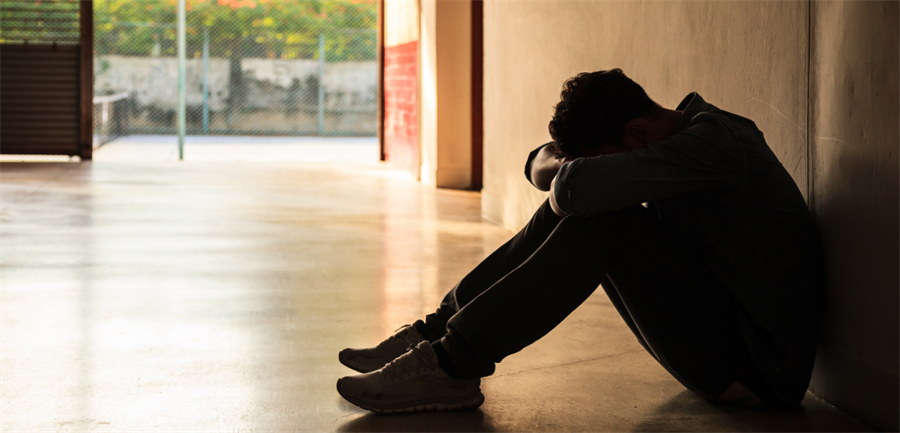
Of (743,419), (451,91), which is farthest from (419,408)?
(451,91)

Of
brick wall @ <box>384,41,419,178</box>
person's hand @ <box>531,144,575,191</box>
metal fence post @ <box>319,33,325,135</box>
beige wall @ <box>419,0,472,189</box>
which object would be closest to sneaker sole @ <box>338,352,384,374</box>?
person's hand @ <box>531,144,575,191</box>

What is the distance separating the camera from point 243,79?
15336 mm

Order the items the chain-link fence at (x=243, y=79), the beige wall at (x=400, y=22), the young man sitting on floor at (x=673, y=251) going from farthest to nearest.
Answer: the chain-link fence at (x=243, y=79) → the beige wall at (x=400, y=22) → the young man sitting on floor at (x=673, y=251)

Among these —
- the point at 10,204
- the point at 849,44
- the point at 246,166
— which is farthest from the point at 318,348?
the point at 246,166

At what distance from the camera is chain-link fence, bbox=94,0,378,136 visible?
48.4ft

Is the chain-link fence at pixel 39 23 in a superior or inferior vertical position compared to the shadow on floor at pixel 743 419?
superior

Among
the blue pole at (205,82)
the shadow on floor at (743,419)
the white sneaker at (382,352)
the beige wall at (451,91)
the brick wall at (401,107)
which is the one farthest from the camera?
the blue pole at (205,82)

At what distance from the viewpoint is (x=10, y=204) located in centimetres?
576

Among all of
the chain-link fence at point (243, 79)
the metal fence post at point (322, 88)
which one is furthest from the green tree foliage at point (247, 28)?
the metal fence post at point (322, 88)

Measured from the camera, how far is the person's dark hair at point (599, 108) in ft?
5.74

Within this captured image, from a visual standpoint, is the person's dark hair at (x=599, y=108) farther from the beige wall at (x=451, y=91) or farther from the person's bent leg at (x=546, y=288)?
the beige wall at (x=451, y=91)

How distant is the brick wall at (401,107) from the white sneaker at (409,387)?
20.4 feet

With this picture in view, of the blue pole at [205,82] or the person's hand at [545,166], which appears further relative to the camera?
the blue pole at [205,82]

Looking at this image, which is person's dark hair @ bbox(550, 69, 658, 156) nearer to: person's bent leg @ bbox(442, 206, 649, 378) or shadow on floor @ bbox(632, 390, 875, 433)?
person's bent leg @ bbox(442, 206, 649, 378)
